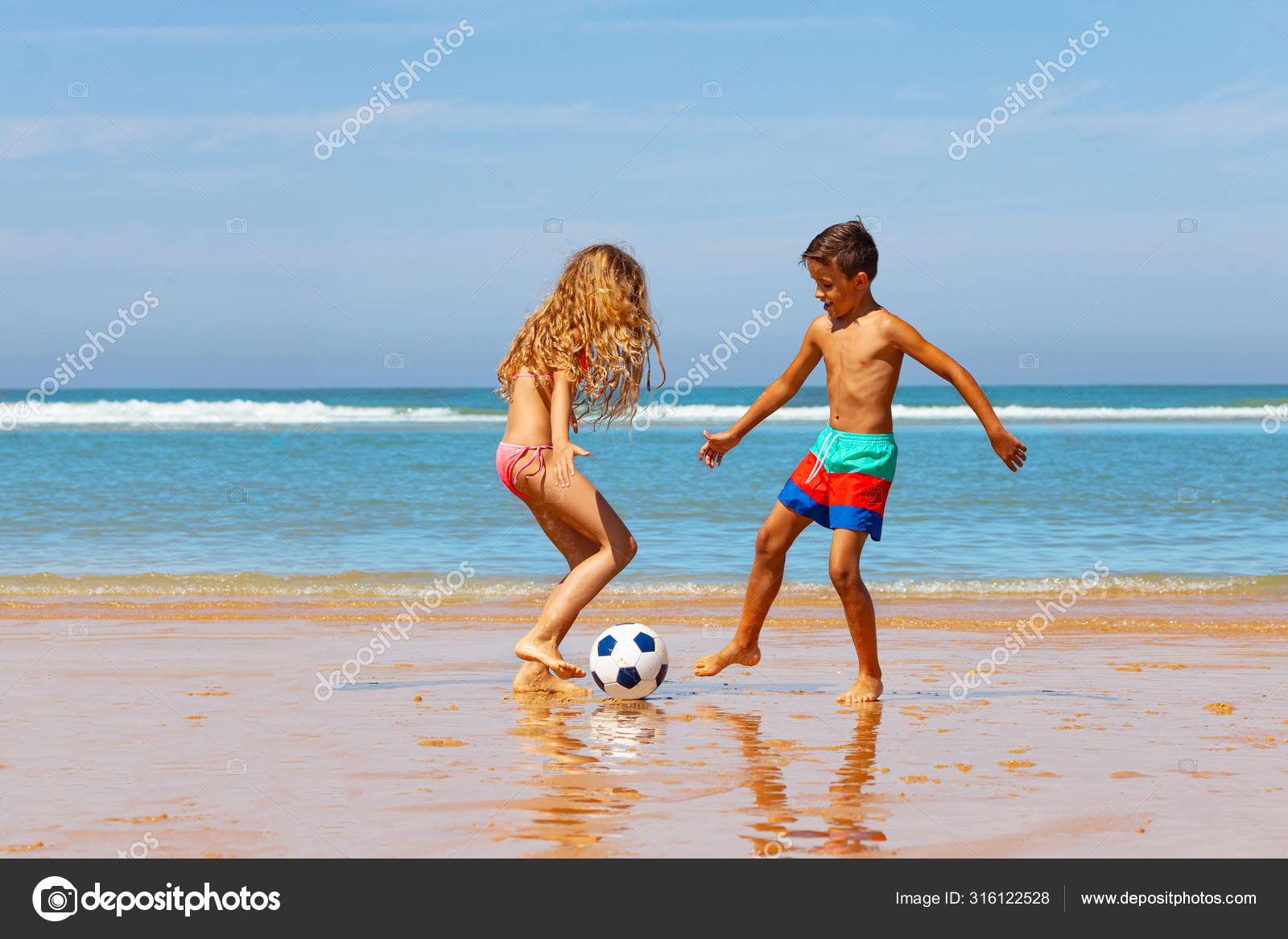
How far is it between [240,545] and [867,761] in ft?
28.6

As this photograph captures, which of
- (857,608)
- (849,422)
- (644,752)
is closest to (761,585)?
(857,608)

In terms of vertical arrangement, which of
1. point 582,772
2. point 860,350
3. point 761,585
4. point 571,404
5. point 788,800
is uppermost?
point 860,350

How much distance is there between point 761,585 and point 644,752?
1549 millimetres

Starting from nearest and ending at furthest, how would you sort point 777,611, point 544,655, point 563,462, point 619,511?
point 563,462 → point 544,655 → point 777,611 → point 619,511

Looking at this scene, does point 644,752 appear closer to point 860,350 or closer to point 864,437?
point 864,437

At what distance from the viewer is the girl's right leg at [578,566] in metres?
5.48

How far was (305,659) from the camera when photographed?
6.63m

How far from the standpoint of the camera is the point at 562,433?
530cm

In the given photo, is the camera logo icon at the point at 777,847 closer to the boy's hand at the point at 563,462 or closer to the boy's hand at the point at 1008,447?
the boy's hand at the point at 563,462

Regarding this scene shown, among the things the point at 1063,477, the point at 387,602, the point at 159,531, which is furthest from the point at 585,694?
the point at 1063,477

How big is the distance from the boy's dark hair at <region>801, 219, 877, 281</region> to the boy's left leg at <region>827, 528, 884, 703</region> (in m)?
1.18

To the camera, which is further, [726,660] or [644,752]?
[726,660]

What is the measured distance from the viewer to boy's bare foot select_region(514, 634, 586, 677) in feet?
17.9
